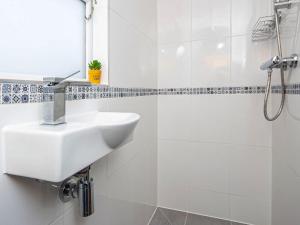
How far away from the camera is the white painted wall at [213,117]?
1.65 metres

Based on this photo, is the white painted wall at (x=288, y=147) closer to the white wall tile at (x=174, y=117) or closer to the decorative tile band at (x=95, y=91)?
the decorative tile band at (x=95, y=91)

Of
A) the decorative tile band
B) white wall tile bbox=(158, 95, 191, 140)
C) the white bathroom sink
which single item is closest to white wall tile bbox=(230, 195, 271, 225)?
white wall tile bbox=(158, 95, 191, 140)

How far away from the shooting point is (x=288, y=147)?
1.22 meters

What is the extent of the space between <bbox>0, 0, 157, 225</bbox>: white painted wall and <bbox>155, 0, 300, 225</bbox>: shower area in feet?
0.53

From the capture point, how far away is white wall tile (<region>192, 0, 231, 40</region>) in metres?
1.69

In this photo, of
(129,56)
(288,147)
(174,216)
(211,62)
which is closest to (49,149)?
(129,56)

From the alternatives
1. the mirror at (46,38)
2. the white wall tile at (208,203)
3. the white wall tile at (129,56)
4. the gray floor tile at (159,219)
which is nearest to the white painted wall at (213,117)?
the white wall tile at (208,203)

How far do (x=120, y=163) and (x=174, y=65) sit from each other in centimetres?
110

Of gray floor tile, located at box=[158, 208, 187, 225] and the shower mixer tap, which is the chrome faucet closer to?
the shower mixer tap

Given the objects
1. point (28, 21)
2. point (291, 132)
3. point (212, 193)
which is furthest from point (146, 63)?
point (212, 193)

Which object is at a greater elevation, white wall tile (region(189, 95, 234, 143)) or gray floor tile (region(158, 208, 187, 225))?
white wall tile (region(189, 95, 234, 143))

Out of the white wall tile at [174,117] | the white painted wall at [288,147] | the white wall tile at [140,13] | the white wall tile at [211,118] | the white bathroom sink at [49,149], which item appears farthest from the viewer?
the white wall tile at [174,117]

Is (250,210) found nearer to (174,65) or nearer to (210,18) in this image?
(174,65)

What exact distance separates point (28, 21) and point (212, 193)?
6.11ft
